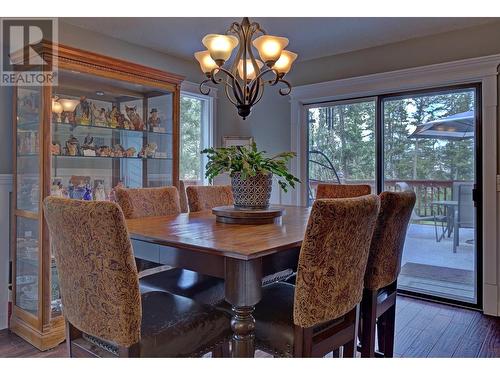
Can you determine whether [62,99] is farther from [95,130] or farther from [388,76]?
[388,76]

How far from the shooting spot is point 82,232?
1.26 meters

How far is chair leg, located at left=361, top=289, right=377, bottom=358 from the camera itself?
179 centimetres

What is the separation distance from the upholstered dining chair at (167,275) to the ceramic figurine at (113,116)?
0.95 m

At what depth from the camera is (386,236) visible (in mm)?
1823

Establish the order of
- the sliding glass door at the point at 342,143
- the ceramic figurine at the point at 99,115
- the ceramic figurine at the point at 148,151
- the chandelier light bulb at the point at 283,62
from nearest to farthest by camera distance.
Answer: the chandelier light bulb at the point at 283,62 < the ceramic figurine at the point at 99,115 < the ceramic figurine at the point at 148,151 < the sliding glass door at the point at 342,143

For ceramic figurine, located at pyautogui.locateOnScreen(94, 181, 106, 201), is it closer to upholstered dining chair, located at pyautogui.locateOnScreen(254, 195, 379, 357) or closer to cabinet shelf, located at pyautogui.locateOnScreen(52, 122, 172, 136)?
cabinet shelf, located at pyautogui.locateOnScreen(52, 122, 172, 136)

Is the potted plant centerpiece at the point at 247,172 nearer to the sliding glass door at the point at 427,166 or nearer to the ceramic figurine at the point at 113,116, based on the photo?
the ceramic figurine at the point at 113,116

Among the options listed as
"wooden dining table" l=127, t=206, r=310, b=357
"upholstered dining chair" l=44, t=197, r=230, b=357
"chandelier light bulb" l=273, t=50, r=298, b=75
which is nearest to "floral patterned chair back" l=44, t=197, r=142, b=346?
"upholstered dining chair" l=44, t=197, r=230, b=357

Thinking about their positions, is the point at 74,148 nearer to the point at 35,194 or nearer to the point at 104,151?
the point at 104,151

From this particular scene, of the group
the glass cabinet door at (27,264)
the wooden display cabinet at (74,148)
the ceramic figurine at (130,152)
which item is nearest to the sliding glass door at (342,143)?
the wooden display cabinet at (74,148)

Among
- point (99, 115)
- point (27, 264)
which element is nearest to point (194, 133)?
point (99, 115)

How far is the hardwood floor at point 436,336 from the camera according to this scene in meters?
2.39

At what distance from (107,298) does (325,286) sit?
0.77 metres
